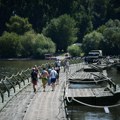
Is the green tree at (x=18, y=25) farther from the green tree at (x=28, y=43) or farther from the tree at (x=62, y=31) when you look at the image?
the tree at (x=62, y=31)

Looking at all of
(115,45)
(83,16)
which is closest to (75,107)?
(115,45)

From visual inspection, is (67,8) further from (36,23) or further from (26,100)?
(26,100)

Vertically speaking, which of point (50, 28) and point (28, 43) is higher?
point (50, 28)

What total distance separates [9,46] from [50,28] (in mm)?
14599

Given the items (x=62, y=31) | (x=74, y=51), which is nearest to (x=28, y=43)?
(x=62, y=31)

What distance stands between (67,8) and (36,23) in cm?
1392

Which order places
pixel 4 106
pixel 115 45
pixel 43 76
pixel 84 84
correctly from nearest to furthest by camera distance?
1. pixel 4 106
2. pixel 43 76
3. pixel 84 84
4. pixel 115 45

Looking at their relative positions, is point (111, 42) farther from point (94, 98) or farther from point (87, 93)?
point (94, 98)

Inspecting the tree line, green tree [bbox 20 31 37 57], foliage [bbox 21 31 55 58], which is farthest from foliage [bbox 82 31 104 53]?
green tree [bbox 20 31 37 57]

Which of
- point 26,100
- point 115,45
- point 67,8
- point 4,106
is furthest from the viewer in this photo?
point 67,8

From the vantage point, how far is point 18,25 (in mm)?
152000

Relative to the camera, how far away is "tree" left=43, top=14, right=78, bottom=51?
14825cm

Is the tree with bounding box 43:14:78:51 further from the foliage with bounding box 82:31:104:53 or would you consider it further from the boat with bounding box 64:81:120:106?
the boat with bounding box 64:81:120:106

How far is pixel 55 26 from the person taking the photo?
148 m
